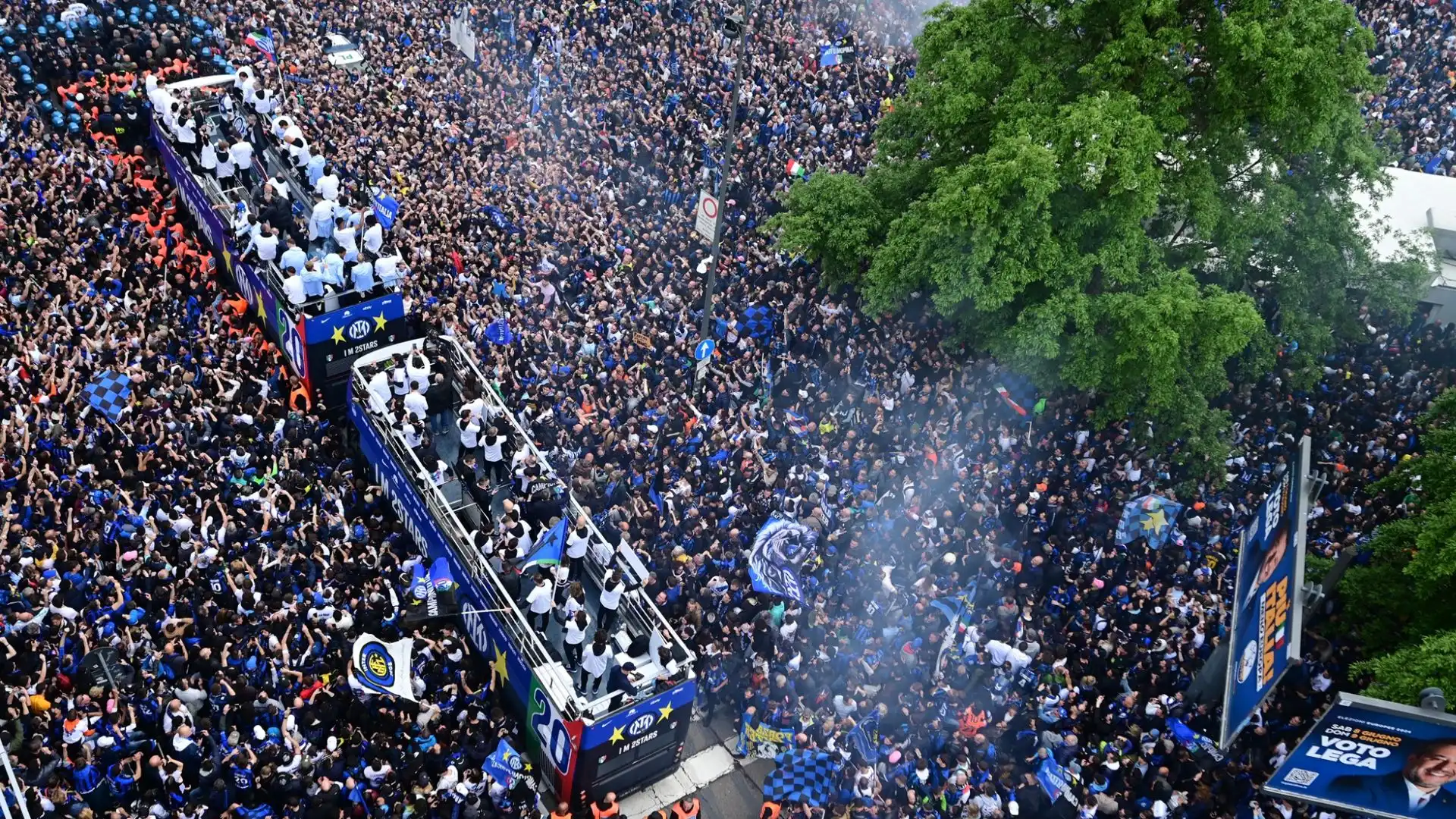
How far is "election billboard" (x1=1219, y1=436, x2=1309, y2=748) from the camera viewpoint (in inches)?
673

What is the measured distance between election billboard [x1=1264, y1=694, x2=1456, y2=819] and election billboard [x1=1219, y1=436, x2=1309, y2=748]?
90 centimetres

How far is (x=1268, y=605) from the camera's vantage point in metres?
18.0

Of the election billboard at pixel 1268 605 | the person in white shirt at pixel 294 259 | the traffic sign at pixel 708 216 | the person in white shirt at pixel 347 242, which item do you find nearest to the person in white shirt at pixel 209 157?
the person in white shirt at pixel 294 259

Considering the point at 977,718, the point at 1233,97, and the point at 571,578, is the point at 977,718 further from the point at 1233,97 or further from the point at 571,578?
the point at 1233,97

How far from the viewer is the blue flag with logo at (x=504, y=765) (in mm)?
16844

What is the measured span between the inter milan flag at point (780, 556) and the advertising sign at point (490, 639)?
154 inches

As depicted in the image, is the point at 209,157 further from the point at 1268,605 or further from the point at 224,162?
the point at 1268,605

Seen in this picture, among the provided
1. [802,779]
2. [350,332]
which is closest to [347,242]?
[350,332]

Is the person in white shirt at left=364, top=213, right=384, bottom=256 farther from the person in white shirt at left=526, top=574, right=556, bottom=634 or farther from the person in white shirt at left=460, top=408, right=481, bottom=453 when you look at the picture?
the person in white shirt at left=526, top=574, right=556, bottom=634

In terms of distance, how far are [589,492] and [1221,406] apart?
1232 centimetres

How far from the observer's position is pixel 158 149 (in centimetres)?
2792

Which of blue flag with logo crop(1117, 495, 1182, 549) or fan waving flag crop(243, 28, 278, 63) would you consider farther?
fan waving flag crop(243, 28, 278, 63)

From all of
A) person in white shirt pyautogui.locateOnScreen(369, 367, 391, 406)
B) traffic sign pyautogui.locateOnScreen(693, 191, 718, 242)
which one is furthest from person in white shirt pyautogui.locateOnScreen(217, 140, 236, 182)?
traffic sign pyautogui.locateOnScreen(693, 191, 718, 242)

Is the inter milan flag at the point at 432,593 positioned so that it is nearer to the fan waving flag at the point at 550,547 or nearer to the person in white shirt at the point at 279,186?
the fan waving flag at the point at 550,547
